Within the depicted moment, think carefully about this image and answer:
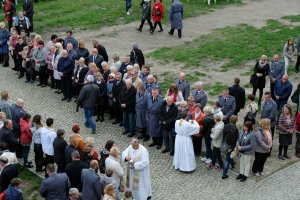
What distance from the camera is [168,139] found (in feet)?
52.0

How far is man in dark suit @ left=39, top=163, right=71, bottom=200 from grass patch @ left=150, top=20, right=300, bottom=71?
37.5 feet

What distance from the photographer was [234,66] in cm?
2255

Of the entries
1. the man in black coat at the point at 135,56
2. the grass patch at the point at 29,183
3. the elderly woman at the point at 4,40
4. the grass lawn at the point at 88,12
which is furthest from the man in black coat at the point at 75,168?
the grass lawn at the point at 88,12

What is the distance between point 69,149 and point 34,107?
5810 millimetres

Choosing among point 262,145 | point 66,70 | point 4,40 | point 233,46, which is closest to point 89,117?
point 66,70

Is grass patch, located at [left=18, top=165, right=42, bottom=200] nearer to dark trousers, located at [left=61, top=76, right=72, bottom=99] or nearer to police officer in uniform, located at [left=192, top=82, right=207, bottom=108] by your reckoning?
dark trousers, located at [left=61, top=76, right=72, bottom=99]

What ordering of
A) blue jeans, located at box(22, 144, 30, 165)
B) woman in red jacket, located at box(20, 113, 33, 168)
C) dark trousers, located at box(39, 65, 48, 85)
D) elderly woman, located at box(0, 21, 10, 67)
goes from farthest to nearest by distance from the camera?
1. elderly woman, located at box(0, 21, 10, 67)
2. dark trousers, located at box(39, 65, 48, 85)
3. blue jeans, located at box(22, 144, 30, 165)
4. woman in red jacket, located at box(20, 113, 33, 168)

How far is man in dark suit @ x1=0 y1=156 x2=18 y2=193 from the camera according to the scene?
12399 mm

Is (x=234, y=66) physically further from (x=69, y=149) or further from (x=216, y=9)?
(x=69, y=149)

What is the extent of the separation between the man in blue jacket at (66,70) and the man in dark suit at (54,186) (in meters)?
7.29

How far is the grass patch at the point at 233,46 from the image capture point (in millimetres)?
23250

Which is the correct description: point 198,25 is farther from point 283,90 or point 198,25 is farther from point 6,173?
point 6,173

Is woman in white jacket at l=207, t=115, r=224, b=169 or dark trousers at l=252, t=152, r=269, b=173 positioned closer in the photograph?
woman in white jacket at l=207, t=115, r=224, b=169

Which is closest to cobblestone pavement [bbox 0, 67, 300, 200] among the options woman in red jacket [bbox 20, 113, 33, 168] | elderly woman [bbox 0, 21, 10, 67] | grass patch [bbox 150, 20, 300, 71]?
woman in red jacket [bbox 20, 113, 33, 168]
